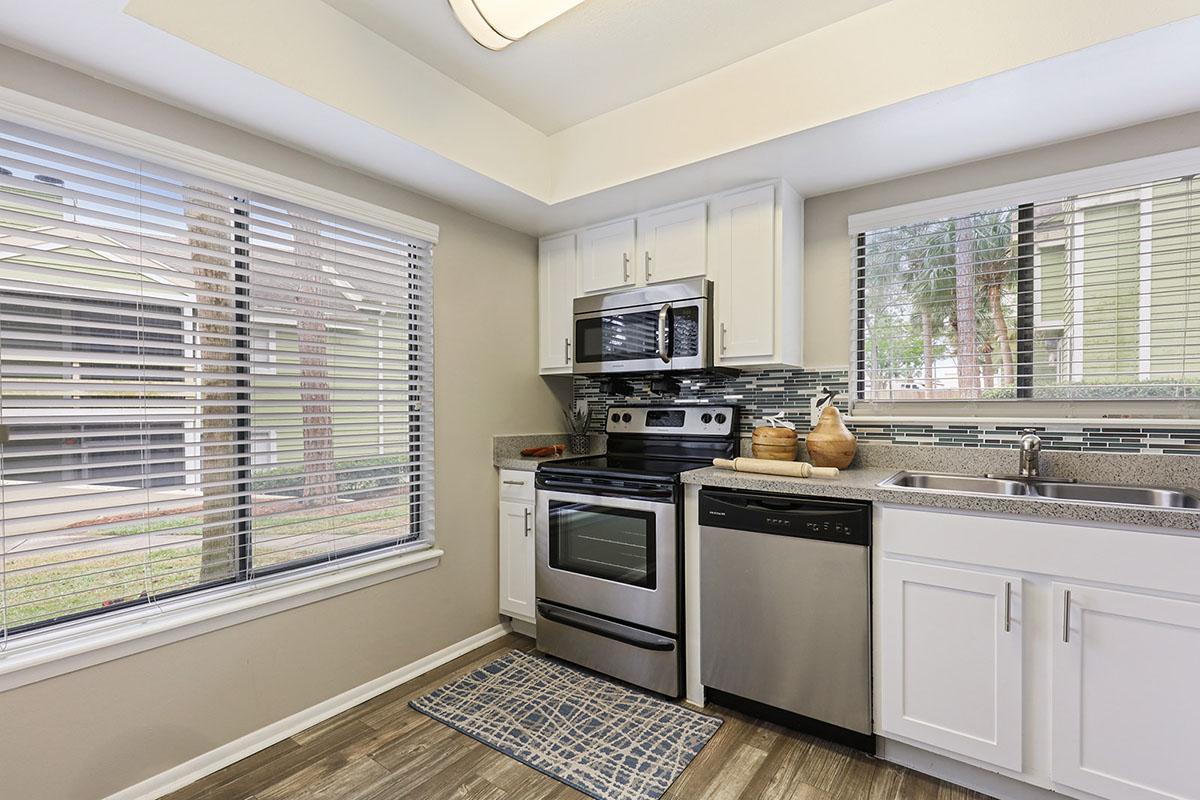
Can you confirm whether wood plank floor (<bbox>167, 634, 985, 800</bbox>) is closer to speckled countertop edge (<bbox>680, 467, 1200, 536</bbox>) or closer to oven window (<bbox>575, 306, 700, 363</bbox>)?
speckled countertop edge (<bbox>680, 467, 1200, 536</bbox>)

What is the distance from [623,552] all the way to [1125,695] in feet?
5.46

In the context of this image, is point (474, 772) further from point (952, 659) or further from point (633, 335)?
point (633, 335)

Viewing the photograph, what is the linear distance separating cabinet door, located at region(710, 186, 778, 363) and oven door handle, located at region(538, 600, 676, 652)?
4.19 ft

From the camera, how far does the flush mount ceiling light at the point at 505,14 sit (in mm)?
1517

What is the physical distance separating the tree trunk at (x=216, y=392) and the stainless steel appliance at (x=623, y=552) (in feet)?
4.27

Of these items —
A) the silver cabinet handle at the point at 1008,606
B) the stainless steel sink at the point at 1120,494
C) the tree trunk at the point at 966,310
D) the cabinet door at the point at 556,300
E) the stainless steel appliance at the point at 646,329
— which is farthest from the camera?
the cabinet door at the point at 556,300

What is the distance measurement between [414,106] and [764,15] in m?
1.30

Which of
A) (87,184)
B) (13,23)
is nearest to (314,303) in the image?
(87,184)

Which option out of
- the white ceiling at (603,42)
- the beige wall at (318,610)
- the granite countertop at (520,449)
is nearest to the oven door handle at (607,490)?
the granite countertop at (520,449)

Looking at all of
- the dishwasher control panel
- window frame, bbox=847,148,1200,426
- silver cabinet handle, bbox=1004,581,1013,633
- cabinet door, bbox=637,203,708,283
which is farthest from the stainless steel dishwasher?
cabinet door, bbox=637,203,708,283

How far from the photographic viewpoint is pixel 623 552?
8.28 feet

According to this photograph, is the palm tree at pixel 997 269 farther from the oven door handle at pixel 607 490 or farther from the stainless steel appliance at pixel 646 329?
the oven door handle at pixel 607 490

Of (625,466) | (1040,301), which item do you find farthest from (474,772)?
(1040,301)

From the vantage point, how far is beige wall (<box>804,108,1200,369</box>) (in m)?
2.04
